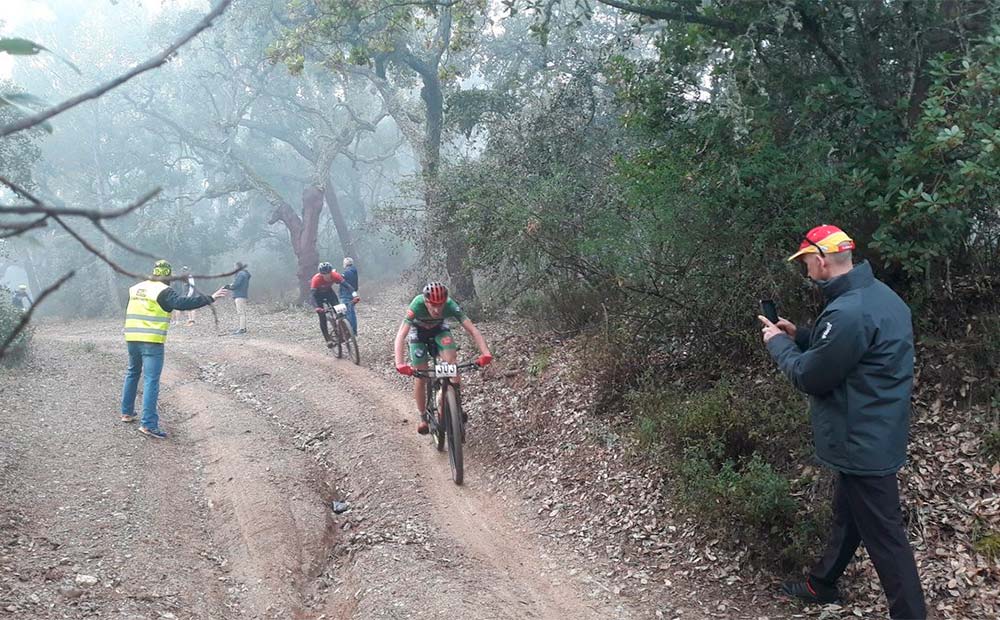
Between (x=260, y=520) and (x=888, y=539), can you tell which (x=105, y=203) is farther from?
(x=888, y=539)

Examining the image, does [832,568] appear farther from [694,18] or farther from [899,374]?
[694,18]

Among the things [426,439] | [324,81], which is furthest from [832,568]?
[324,81]

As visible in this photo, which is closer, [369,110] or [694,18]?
[694,18]

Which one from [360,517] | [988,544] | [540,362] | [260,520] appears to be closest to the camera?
[988,544]

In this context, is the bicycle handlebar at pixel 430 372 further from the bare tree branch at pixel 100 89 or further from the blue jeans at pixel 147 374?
the bare tree branch at pixel 100 89

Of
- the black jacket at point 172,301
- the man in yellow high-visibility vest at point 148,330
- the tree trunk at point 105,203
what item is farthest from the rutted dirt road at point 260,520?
the tree trunk at point 105,203

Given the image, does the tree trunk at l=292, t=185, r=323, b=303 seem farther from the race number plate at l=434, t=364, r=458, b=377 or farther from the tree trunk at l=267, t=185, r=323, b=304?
the race number plate at l=434, t=364, r=458, b=377

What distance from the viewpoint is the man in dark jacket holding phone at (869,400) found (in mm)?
3924

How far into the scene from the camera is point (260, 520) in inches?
264

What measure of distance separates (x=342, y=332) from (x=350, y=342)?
0.24m

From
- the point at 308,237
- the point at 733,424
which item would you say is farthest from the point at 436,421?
the point at 308,237

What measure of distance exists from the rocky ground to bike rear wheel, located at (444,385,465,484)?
21 cm

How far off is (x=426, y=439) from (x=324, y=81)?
23529 millimetres

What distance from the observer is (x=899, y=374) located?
3939 mm
